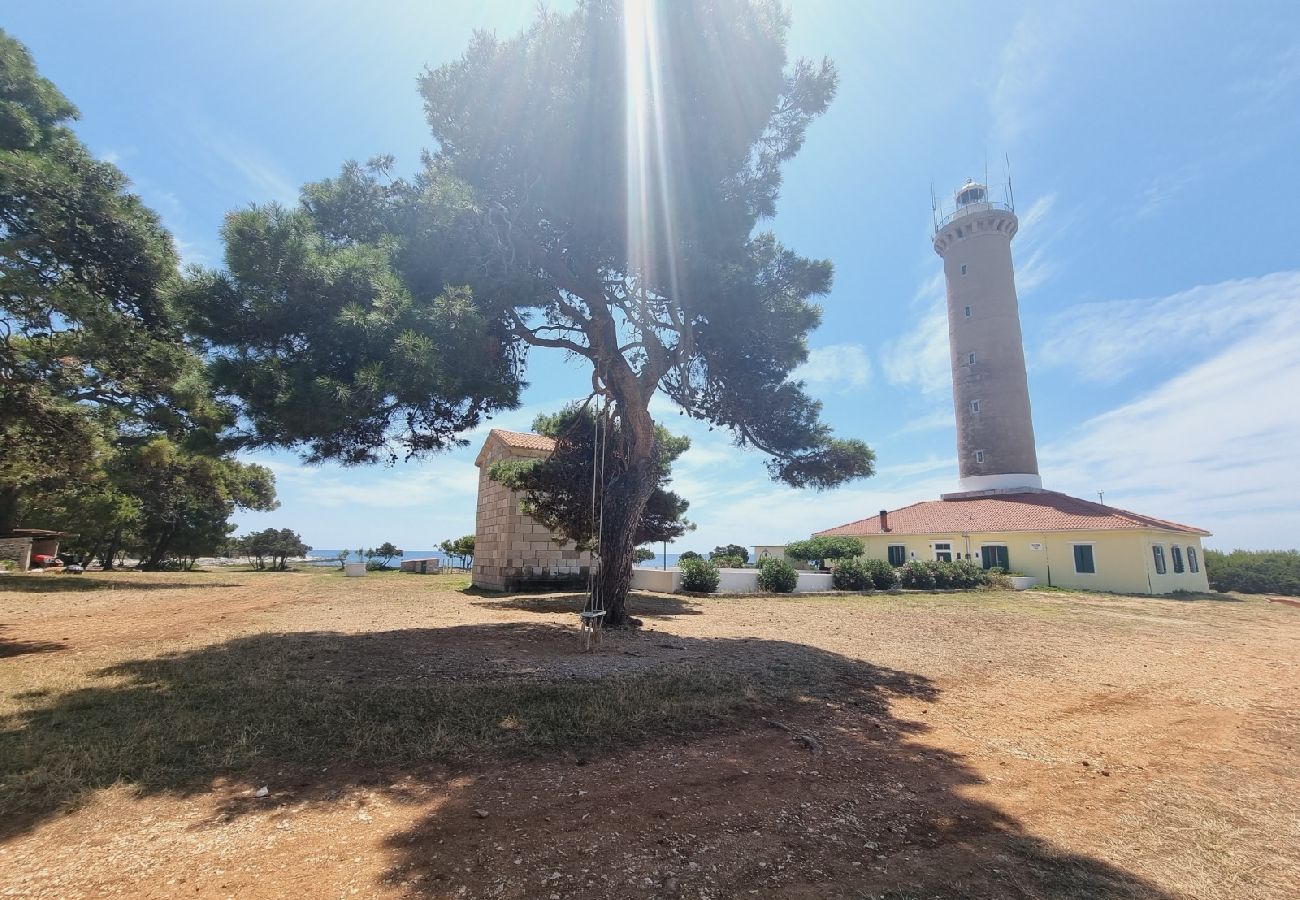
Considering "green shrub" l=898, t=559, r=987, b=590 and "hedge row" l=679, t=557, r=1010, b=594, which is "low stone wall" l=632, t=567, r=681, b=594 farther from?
"green shrub" l=898, t=559, r=987, b=590

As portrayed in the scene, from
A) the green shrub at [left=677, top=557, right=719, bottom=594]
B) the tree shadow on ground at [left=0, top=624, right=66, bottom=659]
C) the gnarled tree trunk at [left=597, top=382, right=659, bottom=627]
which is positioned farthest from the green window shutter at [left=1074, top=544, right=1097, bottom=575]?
the tree shadow on ground at [left=0, top=624, right=66, bottom=659]

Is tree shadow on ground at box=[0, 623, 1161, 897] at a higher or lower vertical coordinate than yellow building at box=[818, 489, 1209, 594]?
lower

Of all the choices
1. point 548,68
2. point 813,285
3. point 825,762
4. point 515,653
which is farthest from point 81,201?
point 825,762

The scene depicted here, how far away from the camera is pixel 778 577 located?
20.6 m

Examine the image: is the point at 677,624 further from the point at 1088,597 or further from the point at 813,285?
the point at 1088,597

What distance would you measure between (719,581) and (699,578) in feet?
3.28

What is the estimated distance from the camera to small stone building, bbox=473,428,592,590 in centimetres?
1994

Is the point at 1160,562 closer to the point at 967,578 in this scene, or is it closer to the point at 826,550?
the point at 967,578

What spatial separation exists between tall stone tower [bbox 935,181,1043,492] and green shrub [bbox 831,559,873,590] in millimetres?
14169

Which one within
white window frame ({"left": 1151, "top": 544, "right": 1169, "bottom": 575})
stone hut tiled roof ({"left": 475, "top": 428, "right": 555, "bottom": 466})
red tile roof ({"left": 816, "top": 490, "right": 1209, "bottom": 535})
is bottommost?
white window frame ({"left": 1151, "top": 544, "right": 1169, "bottom": 575})

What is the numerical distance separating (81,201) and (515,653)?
33.9 feet

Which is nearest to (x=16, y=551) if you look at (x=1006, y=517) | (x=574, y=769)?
(x=574, y=769)

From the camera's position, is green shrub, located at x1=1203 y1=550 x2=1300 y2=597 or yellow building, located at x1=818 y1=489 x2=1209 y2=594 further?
green shrub, located at x1=1203 y1=550 x2=1300 y2=597

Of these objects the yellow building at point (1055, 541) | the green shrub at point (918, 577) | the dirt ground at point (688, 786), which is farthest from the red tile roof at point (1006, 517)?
the dirt ground at point (688, 786)
